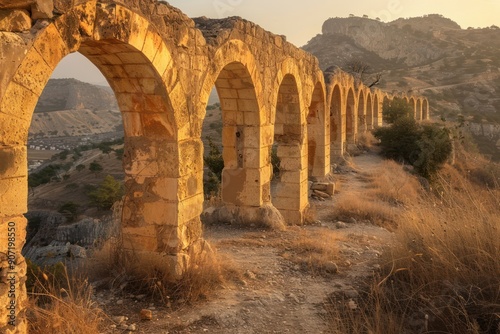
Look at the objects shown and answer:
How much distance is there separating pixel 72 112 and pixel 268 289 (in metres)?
84.1

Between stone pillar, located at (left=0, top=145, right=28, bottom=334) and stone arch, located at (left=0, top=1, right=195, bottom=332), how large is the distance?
0.85m

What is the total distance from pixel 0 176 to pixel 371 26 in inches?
3534

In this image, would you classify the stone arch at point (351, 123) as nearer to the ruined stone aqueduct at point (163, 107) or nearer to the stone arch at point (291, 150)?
the ruined stone aqueduct at point (163, 107)

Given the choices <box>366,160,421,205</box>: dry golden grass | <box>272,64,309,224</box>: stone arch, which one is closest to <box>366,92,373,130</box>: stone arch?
<box>366,160,421,205</box>: dry golden grass

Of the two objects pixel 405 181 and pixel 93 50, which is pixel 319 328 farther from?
pixel 405 181

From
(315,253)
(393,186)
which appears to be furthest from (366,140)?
(315,253)

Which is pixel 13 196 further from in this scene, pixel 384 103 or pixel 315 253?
→ pixel 384 103

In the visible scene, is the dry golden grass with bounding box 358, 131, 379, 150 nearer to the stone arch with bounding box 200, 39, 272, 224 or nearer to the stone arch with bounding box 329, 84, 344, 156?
the stone arch with bounding box 329, 84, 344, 156

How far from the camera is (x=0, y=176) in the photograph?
2709 millimetres

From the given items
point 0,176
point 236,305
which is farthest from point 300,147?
point 0,176

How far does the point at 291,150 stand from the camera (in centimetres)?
899

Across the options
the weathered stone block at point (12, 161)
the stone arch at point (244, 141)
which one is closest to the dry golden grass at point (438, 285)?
the weathered stone block at point (12, 161)

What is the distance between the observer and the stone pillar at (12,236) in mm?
2678

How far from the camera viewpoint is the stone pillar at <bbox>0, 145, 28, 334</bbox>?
268cm
